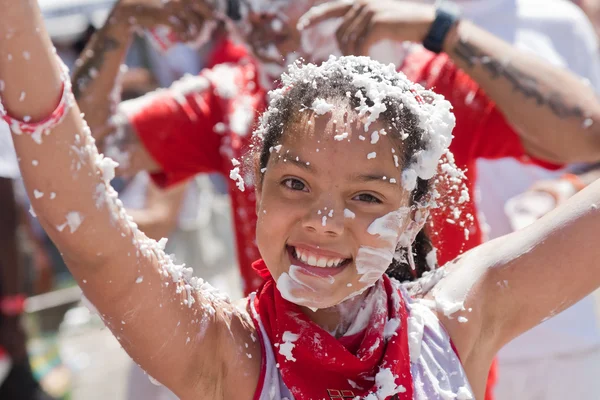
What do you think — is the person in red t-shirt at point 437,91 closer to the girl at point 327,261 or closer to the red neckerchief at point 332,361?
the girl at point 327,261

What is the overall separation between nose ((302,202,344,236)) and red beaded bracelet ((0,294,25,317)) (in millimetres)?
2726

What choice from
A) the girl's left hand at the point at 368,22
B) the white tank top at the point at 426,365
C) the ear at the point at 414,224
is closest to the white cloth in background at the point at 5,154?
the girl's left hand at the point at 368,22

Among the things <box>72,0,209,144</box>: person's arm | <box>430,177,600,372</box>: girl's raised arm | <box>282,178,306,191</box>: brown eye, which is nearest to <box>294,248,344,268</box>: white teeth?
<box>282,178,306,191</box>: brown eye

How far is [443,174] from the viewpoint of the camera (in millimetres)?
1679

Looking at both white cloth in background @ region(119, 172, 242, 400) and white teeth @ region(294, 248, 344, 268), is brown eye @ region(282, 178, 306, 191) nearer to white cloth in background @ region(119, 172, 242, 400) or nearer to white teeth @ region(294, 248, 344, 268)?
white teeth @ region(294, 248, 344, 268)

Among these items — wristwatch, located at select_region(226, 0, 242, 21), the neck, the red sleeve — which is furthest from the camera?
the red sleeve

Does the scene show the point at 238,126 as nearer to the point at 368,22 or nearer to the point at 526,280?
the point at 368,22

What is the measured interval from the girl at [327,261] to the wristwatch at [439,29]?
0.73 metres

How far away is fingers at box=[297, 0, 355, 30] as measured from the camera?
2.25 metres

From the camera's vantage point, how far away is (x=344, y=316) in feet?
5.29

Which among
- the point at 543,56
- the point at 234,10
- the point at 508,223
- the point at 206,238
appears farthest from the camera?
the point at 206,238

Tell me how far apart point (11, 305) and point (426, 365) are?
2.73 m

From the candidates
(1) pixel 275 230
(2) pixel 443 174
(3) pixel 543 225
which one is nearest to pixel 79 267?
(1) pixel 275 230

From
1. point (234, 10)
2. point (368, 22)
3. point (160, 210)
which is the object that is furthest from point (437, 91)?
point (160, 210)
